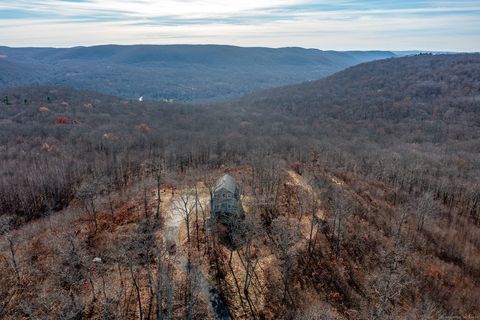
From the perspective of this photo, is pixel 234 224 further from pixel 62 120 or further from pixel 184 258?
pixel 62 120

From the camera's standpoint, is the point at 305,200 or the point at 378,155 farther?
the point at 378,155

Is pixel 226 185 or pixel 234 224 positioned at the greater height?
pixel 226 185

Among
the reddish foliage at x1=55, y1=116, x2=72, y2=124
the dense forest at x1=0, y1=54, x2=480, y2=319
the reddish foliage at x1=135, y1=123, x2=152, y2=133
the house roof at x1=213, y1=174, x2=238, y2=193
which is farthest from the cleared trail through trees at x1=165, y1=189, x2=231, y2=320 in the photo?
the reddish foliage at x1=55, y1=116, x2=72, y2=124

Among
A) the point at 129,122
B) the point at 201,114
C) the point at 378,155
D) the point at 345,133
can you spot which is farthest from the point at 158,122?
the point at 378,155

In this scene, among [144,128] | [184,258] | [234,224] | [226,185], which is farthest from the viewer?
[144,128]

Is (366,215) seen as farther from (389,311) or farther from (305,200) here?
(389,311)


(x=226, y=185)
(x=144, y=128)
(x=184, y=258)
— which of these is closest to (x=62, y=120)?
(x=144, y=128)
